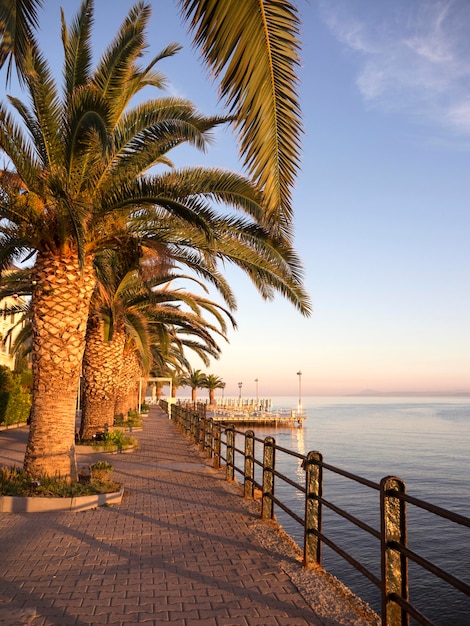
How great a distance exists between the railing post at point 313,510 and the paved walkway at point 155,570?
25 cm

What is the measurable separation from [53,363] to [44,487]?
2098mm

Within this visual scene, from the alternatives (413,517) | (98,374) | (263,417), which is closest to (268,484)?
(98,374)

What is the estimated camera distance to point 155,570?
5.88 metres

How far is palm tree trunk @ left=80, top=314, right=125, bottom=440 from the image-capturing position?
18.2 m

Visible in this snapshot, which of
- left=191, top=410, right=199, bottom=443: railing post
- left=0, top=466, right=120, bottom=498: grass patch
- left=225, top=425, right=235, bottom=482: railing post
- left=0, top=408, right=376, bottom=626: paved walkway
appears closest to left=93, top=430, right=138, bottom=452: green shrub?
left=191, top=410, right=199, bottom=443: railing post

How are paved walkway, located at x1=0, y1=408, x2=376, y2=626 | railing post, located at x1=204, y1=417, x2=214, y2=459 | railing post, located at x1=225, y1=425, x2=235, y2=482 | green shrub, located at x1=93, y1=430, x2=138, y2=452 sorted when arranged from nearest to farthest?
paved walkway, located at x1=0, y1=408, x2=376, y2=626 < railing post, located at x1=225, y1=425, x2=235, y2=482 < railing post, located at x1=204, y1=417, x2=214, y2=459 < green shrub, located at x1=93, y1=430, x2=138, y2=452

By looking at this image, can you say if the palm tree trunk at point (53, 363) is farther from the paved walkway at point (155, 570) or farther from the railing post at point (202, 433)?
the railing post at point (202, 433)

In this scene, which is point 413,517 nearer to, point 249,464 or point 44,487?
point 249,464

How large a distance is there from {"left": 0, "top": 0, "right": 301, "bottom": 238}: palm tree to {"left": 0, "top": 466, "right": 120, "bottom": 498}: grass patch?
672 centimetres

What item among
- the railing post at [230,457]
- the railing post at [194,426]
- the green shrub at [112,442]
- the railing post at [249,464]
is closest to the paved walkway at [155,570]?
the railing post at [249,464]

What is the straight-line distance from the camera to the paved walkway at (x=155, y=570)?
15.3 ft

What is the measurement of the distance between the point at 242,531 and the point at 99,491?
318cm

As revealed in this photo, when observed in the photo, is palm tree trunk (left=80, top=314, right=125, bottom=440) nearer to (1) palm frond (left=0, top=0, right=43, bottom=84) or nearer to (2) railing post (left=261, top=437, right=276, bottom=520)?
(2) railing post (left=261, top=437, right=276, bottom=520)

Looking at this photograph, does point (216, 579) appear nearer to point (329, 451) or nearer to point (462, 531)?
point (462, 531)
